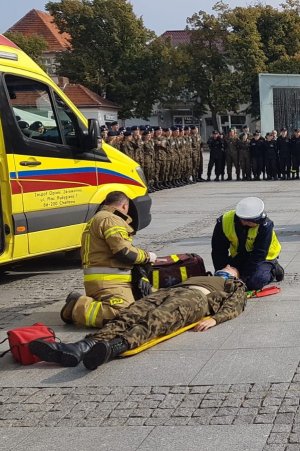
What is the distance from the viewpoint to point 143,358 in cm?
593

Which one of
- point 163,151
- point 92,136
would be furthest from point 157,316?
point 163,151

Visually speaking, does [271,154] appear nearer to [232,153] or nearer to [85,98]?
[232,153]

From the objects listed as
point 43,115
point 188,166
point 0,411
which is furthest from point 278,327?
point 188,166

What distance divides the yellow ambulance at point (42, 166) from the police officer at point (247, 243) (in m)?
2.20

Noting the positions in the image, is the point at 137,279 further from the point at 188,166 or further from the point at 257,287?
the point at 188,166

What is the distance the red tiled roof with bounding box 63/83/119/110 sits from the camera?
5166 cm

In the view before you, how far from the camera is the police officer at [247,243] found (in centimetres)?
766

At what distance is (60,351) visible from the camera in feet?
18.6

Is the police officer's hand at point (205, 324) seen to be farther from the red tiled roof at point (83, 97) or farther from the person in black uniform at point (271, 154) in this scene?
the red tiled roof at point (83, 97)

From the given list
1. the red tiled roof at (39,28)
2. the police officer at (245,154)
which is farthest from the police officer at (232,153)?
the red tiled roof at (39,28)

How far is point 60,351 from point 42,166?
378 cm

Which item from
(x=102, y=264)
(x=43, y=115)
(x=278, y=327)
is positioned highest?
(x=43, y=115)

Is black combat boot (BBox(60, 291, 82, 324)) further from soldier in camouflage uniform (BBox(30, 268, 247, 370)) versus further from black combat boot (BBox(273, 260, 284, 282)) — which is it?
black combat boot (BBox(273, 260, 284, 282))

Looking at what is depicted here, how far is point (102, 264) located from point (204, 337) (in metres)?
1.10
